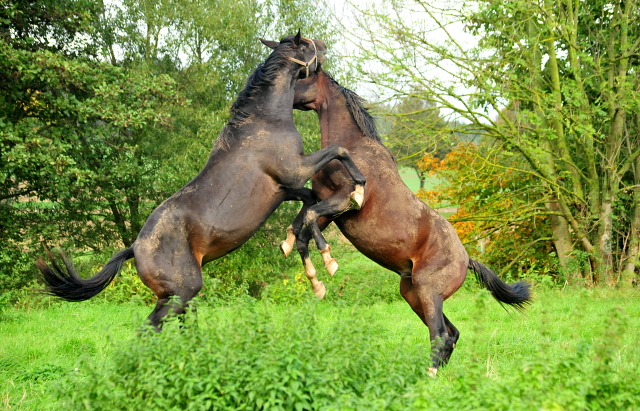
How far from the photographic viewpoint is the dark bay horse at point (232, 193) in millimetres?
4586

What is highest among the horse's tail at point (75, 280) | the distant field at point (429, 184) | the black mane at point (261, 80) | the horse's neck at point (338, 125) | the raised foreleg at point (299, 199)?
the black mane at point (261, 80)

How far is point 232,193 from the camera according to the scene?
15.5 feet

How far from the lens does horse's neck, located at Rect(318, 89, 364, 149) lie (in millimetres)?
5234

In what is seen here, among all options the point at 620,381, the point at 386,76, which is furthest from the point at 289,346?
the point at 386,76

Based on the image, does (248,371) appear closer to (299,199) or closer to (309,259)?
(309,259)

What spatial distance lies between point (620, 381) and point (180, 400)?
2603mm

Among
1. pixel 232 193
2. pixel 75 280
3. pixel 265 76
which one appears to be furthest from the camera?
pixel 265 76

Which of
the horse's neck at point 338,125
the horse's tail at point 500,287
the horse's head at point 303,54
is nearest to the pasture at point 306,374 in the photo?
the horse's tail at point 500,287

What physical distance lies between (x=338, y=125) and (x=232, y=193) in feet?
4.20

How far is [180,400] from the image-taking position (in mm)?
3127

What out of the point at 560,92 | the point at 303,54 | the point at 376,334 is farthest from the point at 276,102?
the point at 560,92

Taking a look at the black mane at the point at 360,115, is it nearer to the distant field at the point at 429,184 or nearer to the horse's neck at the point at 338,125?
the horse's neck at the point at 338,125

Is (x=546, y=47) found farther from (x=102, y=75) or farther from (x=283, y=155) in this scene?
(x=102, y=75)

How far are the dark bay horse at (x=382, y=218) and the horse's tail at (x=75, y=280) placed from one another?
1.69 m
